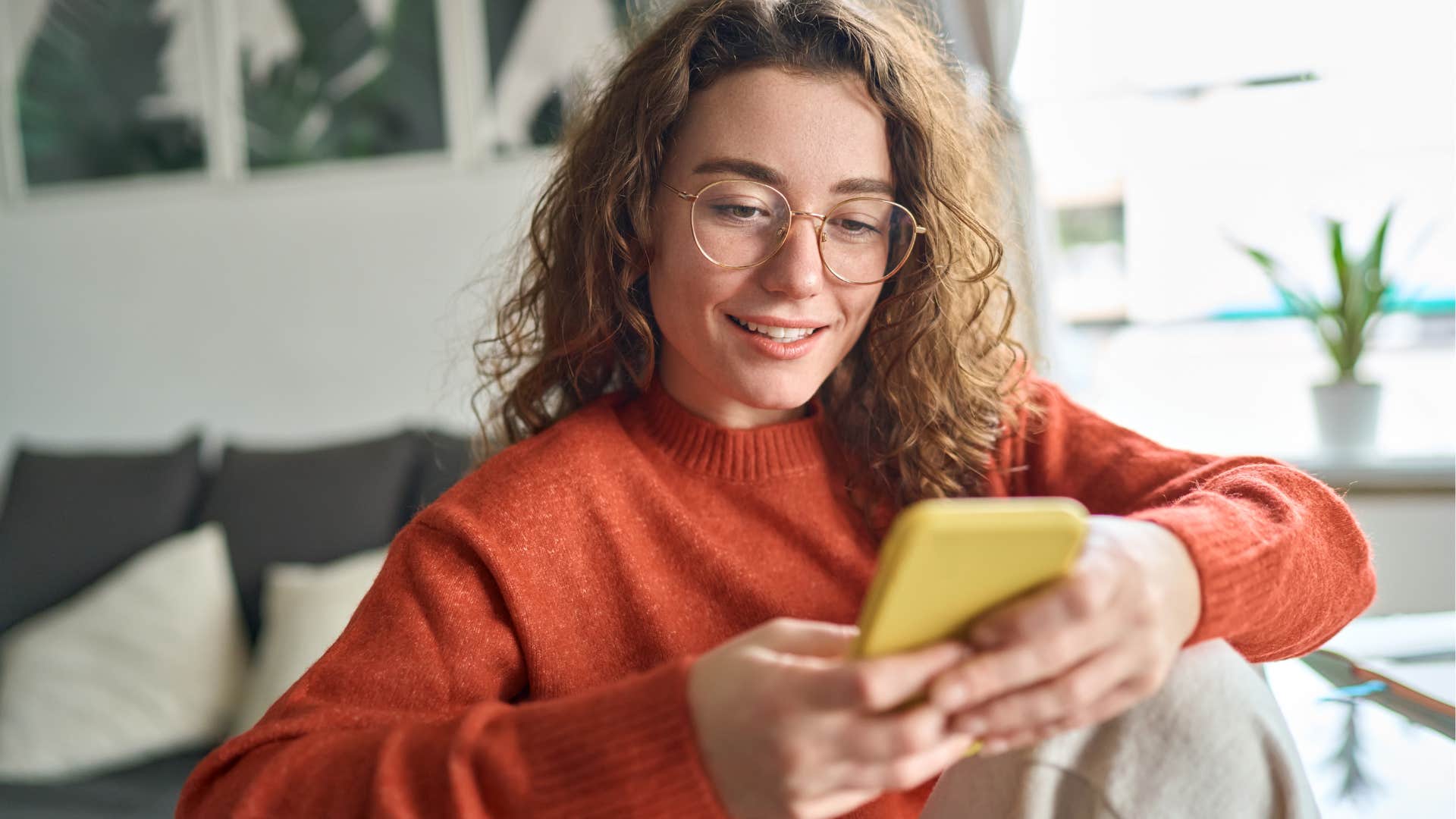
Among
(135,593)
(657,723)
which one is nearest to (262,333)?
(135,593)

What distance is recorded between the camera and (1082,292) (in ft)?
8.87

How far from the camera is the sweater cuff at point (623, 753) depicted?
70 cm

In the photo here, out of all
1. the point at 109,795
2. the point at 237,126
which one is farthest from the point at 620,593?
the point at 237,126

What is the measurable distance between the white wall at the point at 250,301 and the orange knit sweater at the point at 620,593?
1631 millimetres

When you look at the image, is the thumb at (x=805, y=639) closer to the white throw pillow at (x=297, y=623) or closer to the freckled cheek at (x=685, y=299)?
the freckled cheek at (x=685, y=299)

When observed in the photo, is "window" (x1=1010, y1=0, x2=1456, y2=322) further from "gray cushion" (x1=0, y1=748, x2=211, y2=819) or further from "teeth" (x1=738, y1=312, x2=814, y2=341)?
"gray cushion" (x1=0, y1=748, x2=211, y2=819)

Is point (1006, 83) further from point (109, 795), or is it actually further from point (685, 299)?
point (109, 795)

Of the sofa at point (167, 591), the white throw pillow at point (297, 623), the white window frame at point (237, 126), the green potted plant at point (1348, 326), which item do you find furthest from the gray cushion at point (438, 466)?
the green potted plant at point (1348, 326)

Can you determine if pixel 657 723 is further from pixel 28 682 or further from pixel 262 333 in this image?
pixel 262 333

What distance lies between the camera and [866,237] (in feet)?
3.53

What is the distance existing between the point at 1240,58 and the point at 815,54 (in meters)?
1.82

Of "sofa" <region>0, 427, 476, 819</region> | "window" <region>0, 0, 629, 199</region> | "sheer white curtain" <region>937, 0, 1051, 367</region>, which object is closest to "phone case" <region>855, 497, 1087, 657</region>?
"sheer white curtain" <region>937, 0, 1051, 367</region>

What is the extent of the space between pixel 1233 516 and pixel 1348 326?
5.07 feet

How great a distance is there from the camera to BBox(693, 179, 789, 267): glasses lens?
3.38 ft
